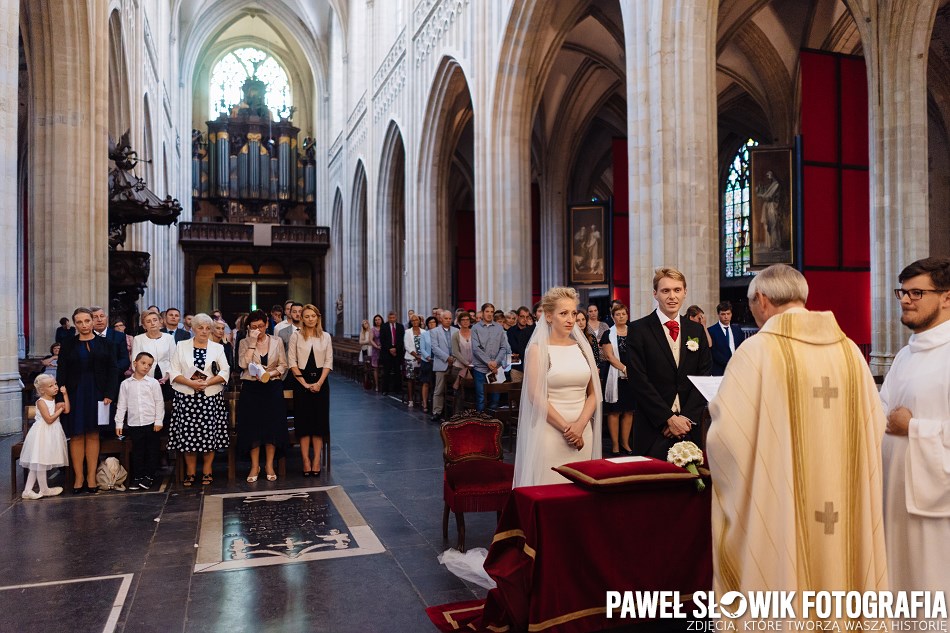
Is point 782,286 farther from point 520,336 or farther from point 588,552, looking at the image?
point 520,336

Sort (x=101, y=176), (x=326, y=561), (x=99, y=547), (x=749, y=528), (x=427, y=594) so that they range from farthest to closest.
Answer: (x=101, y=176) → (x=99, y=547) → (x=326, y=561) → (x=427, y=594) → (x=749, y=528)

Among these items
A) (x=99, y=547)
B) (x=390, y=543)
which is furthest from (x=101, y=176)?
(x=390, y=543)

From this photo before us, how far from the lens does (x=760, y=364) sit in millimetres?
2393

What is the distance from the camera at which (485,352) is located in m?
8.60

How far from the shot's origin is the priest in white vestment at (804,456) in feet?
7.77

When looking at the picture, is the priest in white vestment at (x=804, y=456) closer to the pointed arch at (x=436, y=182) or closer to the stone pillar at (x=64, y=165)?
the stone pillar at (x=64, y=165)

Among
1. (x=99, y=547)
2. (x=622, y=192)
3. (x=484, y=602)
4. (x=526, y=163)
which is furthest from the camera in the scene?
(x=622, y=192)

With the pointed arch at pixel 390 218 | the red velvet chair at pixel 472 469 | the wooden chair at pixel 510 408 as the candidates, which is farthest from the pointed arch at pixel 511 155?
the red velvet chair at pixel 472 469

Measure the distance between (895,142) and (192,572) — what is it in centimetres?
1114

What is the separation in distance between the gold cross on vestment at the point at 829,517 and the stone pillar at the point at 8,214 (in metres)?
8.73

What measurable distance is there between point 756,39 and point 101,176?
14.3m

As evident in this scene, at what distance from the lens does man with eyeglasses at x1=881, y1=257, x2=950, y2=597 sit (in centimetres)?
245

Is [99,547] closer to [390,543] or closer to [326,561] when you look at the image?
[326,561]

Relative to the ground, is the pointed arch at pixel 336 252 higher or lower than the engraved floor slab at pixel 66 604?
higher
